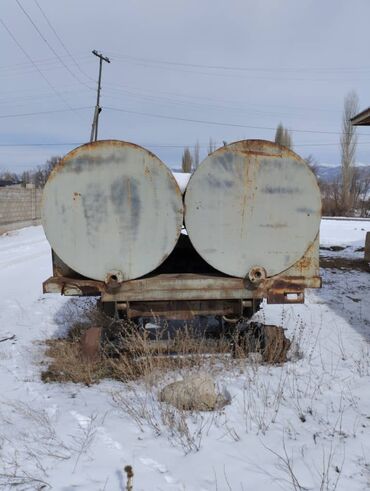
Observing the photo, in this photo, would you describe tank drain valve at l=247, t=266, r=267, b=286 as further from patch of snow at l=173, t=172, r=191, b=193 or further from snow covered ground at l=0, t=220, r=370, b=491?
patch of snow at l=173, t=172, r=191, b=193

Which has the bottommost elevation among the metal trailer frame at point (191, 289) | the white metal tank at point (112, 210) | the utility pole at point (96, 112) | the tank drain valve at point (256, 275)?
the metal trailer frame at point (191, 289)

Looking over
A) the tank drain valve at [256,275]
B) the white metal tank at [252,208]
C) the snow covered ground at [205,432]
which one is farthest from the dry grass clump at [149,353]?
the white metal tank at [252,208]

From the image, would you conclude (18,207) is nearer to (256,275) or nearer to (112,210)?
(112,210)

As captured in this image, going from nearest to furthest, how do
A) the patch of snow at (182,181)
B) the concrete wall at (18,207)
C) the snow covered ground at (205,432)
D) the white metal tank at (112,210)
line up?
the snow covered ground at (205,432) < the white metal tank at (112,210) < the patch of snow at (182,181) < the concrete wall at (18,207)

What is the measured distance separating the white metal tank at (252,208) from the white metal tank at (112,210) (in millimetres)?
267

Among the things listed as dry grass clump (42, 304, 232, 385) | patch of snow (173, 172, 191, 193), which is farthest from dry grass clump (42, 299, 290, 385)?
patch of snow (173, 172, 191, 193)

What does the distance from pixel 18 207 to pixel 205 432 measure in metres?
18.5

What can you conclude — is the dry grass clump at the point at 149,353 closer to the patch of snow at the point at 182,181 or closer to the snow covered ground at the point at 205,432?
the snow covered ground at the point at 205,432

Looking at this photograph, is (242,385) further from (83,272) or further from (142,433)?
(83,272)

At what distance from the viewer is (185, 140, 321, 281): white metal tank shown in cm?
368

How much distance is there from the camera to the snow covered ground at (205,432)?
2.43 m

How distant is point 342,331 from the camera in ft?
17.8

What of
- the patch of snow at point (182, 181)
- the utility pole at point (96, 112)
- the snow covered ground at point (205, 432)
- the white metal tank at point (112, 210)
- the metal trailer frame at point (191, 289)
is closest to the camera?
the snow covered ground at point (205, 432)

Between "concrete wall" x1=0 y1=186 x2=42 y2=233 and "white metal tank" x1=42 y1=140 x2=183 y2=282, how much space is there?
15.2 meters
